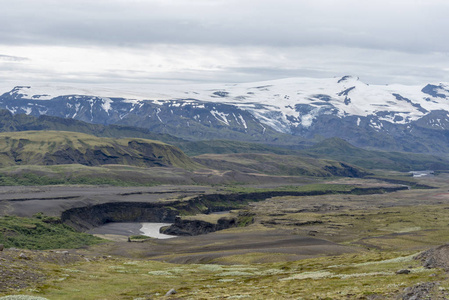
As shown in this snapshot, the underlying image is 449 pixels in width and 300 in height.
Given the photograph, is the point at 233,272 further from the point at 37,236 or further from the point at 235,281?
the point at 37,236

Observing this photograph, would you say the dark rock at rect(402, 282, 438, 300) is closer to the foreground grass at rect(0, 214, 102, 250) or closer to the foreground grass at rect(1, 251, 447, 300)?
the foreground grass at rect(1, 251, 447, 300)

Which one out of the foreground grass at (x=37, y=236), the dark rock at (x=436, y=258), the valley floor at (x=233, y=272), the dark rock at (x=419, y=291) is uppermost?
the dark rock at (x=419, y=291)

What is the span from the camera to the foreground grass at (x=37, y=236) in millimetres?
135988

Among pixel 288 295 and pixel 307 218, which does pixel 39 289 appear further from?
pixel 307 218

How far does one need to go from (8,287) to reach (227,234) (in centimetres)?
10429

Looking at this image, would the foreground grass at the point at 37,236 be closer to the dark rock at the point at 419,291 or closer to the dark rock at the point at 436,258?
the dark rock at the point at 436,258

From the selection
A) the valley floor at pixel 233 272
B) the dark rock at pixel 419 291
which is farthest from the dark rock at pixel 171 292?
the dark rock at pixel 419 291

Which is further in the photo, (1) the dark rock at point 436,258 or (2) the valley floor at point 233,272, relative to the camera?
(1) the dark rock at point 436,258

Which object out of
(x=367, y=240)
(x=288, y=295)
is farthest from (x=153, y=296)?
(x=367, y=240)

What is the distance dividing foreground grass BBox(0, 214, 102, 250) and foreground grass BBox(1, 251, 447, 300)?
55.4 metres

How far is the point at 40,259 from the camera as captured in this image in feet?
247

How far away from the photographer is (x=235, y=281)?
6725cm

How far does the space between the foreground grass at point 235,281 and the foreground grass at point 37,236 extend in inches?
2182

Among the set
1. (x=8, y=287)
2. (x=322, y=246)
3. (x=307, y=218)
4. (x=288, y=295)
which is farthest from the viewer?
(x=307, y=218)
